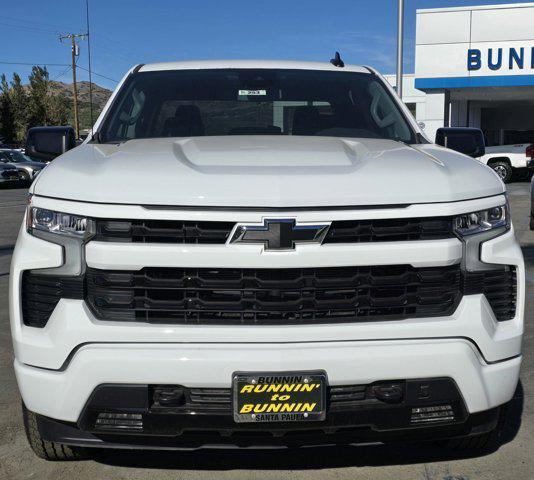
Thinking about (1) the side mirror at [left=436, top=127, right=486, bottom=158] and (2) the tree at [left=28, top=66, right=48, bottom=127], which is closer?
(1) the side mirror at [left=436, top=127, right=486, bottom=158]

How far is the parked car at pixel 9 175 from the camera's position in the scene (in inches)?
1003

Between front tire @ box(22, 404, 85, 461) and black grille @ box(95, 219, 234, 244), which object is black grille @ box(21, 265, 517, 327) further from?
front tire @ box(22, 404, 85, 461)

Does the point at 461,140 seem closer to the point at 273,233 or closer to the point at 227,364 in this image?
the point at 273,233

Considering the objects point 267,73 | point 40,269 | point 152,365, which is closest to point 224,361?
point 152,365

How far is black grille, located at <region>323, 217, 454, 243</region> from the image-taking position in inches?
103

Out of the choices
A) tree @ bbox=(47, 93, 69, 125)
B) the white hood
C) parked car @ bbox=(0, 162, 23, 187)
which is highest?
tree @ bbox=(47, 93, 69, 125)

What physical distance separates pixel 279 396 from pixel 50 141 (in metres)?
2.24

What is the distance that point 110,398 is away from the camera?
8.45 ft

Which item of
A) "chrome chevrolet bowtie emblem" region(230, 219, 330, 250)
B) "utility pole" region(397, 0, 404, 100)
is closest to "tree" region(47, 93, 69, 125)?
"utility pole" region(397, 0, 404, 100)

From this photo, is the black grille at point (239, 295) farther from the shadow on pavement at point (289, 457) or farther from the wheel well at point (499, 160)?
the wheel well at point (499, 160)

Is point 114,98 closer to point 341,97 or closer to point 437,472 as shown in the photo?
point 341,97

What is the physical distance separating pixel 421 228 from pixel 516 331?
612mm

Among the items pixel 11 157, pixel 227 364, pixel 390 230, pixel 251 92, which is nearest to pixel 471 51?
pixel 11 157

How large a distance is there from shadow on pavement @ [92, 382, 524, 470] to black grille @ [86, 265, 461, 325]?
896 mm
